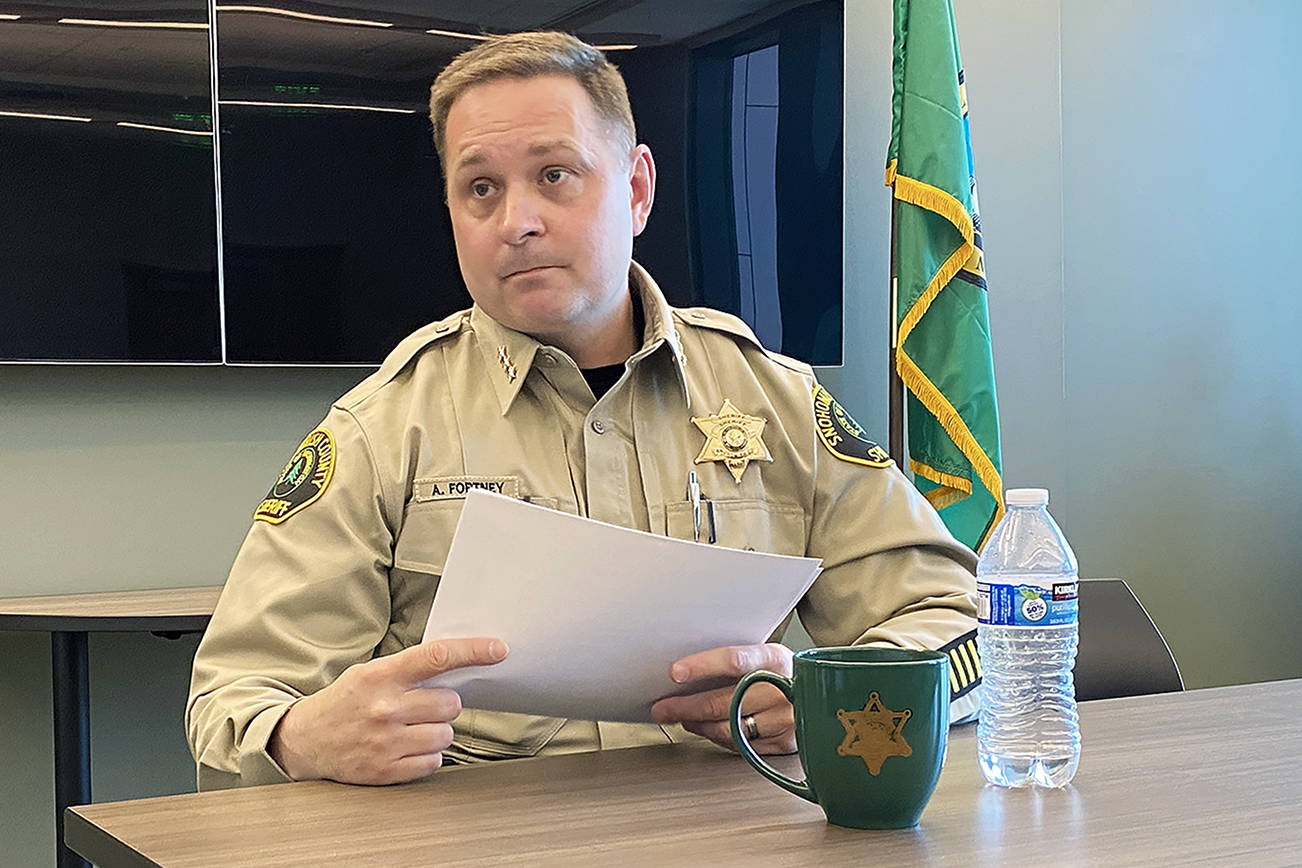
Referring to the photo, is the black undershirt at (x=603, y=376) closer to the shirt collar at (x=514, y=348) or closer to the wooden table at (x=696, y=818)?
the shirt collar at (x=514, y=348)

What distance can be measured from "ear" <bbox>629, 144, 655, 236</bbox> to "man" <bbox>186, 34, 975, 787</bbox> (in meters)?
0.01

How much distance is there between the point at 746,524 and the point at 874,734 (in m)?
0.59

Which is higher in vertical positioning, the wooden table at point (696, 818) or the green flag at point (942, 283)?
the green flag at point (942, 283)

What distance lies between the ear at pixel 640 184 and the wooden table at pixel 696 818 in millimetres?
707

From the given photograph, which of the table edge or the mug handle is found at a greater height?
the mug handle

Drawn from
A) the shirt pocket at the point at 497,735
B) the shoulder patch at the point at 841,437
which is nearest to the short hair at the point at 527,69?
the shoulder patch at the point at 841,437

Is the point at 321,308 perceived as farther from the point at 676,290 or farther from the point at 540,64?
the point at 540,64

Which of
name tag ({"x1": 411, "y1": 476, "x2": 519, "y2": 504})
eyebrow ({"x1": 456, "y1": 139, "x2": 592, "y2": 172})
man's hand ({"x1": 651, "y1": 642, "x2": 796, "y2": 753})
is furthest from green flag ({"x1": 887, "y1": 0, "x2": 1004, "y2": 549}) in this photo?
man's hand ({"x1": 651, "y1": 642, "x2": 796, "y2": 753})

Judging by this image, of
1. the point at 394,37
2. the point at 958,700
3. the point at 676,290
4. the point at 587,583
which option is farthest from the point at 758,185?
the point at 587,583

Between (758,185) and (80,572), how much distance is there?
1585 millimetres

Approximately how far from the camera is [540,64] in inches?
62.4

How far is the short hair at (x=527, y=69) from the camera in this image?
5.18 feet

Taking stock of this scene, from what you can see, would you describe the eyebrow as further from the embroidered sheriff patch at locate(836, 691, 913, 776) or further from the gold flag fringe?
the gold flag fringe

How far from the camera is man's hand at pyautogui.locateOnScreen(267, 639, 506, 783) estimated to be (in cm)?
116
